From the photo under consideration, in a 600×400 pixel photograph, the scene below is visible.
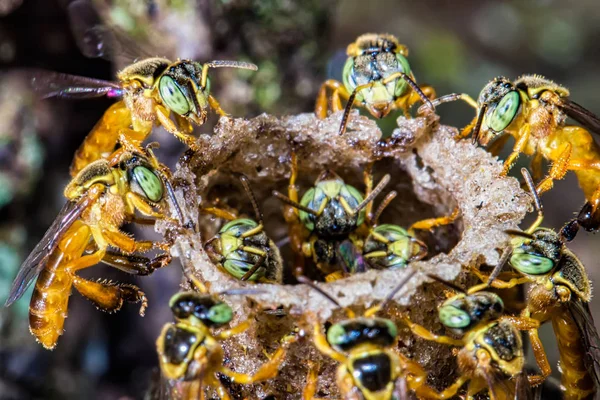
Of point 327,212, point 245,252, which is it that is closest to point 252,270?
point 245,252

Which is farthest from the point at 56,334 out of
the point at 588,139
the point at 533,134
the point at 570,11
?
the point at 570,11

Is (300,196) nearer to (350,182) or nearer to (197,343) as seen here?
(350,182)

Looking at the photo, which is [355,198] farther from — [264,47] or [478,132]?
[264,47]

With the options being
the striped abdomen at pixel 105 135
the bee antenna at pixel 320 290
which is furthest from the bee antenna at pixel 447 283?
the striped abdomen at pixel 105 135

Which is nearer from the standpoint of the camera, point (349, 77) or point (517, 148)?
point (517, 148)

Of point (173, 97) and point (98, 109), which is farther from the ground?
point (173, 97)

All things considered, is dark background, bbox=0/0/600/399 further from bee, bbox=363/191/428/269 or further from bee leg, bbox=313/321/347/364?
bee leg, bbox=313/321/347/364

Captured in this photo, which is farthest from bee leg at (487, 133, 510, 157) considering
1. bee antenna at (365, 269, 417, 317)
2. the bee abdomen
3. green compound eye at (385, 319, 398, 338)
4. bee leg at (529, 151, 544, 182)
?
the bee abdomen
